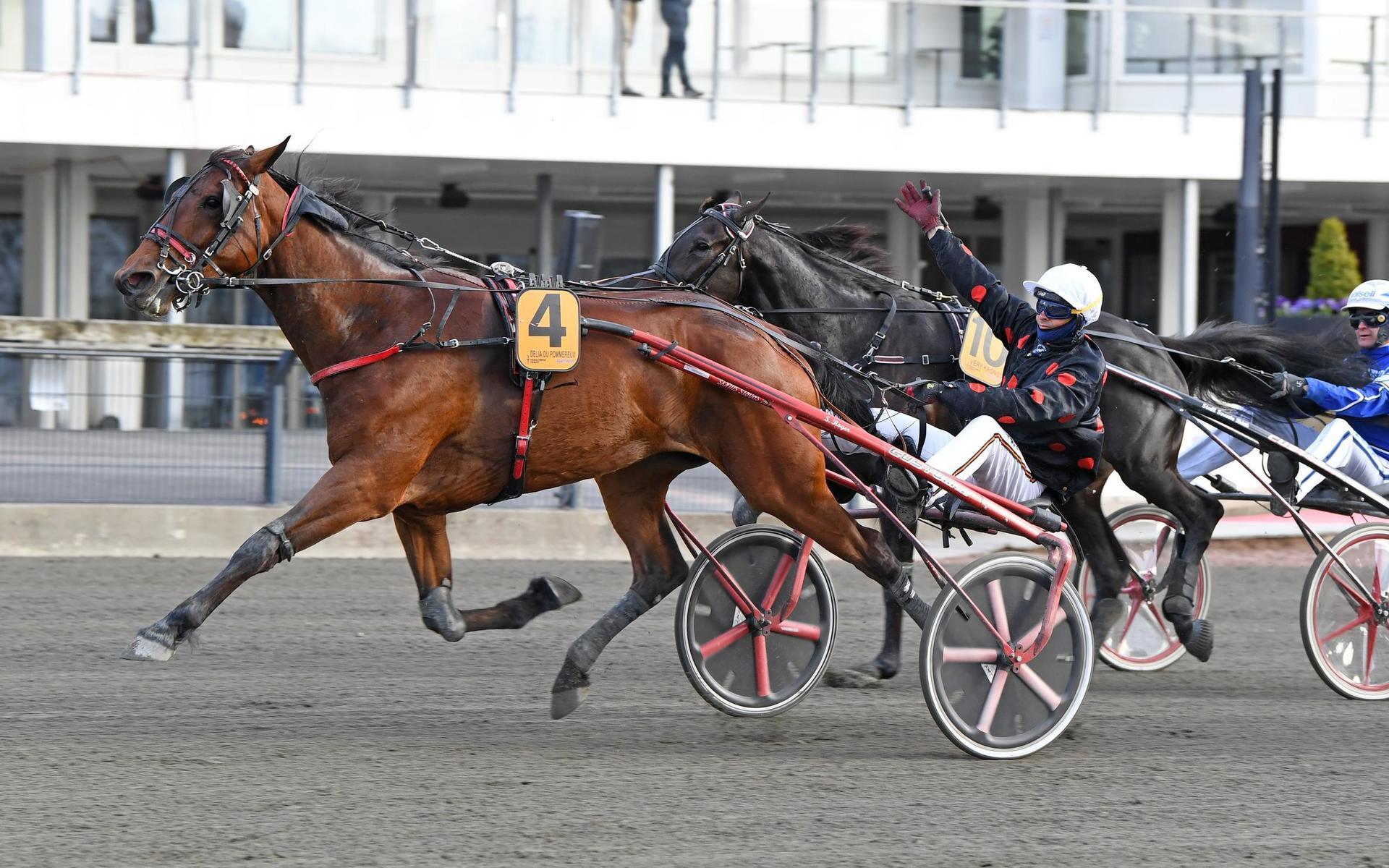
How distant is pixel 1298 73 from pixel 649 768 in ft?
44.9

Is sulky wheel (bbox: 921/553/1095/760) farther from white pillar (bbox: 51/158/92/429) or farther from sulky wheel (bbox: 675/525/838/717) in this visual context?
white pillar (bbox: 51/158/92/429)

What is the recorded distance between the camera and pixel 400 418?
4.85m

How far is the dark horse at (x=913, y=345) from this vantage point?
6.25m

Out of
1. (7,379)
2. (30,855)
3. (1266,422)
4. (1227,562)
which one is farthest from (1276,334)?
(7,379)

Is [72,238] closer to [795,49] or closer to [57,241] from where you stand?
[57,241]

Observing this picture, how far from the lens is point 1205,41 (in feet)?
51.4

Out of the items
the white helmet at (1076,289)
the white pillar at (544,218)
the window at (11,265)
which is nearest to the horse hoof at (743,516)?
the white helmet at (1076,289)

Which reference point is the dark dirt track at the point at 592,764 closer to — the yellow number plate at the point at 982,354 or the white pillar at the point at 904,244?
the yellow number plate at the point at 982,354

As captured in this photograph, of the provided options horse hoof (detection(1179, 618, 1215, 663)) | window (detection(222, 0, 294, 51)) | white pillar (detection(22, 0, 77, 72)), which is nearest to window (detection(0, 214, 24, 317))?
white pillar (detection(22, 0, 77, 72))

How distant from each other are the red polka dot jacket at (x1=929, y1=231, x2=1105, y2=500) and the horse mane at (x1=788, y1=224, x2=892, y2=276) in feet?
3.65

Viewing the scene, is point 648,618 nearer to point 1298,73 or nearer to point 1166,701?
point 1166,701

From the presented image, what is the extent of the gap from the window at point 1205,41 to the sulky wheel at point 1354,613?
10.6 meters

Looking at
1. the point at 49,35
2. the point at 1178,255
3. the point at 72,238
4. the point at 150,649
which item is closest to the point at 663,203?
the point at 49,35

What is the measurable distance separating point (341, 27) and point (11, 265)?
590cm
